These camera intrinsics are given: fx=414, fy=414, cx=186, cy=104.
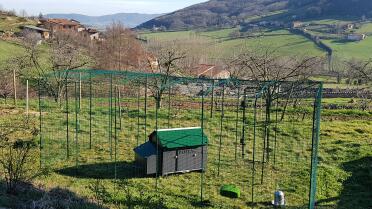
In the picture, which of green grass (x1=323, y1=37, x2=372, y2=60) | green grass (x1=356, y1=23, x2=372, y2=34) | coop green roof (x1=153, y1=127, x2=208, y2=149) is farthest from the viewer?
green grass (x1=356, y1=23, x2=372, y2=34)

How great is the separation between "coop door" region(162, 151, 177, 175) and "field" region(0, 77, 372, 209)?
0.18 meters

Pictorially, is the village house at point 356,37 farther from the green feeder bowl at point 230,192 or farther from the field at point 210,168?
the green feeder bowl at point 230,192

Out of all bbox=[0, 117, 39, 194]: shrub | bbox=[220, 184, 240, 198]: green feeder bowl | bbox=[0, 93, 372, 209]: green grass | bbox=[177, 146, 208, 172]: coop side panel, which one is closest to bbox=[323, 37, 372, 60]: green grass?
bbox=[0, 93, 372, 209]: green grass

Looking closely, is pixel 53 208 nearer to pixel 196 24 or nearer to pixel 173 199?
pixel 173 199

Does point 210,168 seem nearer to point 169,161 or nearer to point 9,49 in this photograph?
point 169,161

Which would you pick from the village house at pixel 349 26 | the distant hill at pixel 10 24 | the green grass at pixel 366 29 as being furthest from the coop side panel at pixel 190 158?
the village house at pixel 349 26

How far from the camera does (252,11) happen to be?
154 metres

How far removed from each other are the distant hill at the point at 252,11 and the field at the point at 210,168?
348 feet

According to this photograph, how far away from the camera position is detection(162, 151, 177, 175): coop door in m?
10.3

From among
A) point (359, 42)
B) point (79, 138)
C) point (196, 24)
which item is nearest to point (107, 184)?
point (79, 138)

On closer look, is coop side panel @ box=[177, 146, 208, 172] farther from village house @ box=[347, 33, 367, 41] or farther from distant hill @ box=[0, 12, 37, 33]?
village house @ box=[347, 33, 367, 41]

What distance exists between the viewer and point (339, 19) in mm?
105250

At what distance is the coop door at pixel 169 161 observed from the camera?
10.3m

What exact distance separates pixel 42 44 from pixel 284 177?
4188 cm
